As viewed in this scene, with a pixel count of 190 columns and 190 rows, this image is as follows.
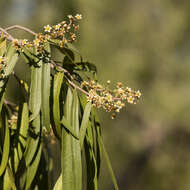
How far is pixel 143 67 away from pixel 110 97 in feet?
15.6

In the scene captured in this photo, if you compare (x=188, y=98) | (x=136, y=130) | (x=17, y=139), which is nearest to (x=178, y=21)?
(x=188, y=98)

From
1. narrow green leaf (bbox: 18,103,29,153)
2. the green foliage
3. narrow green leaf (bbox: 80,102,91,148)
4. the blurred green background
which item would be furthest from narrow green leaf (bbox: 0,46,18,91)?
the blurred green background

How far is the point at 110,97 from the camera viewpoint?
100 centimetres

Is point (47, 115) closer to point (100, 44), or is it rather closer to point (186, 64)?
point (100, 44)

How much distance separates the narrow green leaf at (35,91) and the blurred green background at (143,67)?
13.8 ft

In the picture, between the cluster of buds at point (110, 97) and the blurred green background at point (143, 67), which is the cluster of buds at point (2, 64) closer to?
the cluster of buds at point (110, 97)

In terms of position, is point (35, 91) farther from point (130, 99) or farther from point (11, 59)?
point (130, 99)

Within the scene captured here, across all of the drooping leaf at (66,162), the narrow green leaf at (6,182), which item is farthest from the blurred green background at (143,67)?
the drooping leaf at (66,162)

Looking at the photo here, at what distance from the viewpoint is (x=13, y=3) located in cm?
543

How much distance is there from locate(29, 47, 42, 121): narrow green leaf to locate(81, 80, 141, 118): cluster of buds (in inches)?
5.5

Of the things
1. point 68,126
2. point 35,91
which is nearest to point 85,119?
point 68,126

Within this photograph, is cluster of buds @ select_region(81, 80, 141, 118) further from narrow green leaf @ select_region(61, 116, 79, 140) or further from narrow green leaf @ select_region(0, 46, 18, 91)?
narrow green leaf @ select_region(0, 46, 18, 91)

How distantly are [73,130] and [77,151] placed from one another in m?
0.06

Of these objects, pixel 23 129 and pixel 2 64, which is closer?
pixel 2 64
